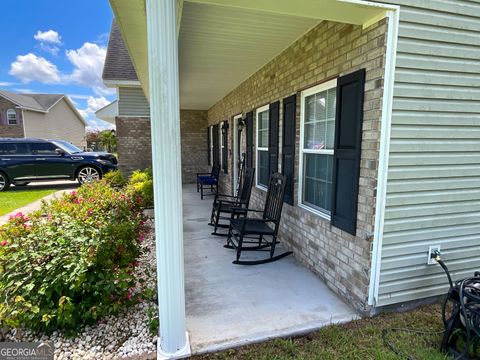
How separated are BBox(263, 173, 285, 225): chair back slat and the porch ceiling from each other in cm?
169

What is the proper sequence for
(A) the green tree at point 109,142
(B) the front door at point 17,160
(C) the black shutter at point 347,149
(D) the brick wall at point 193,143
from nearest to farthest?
1. (C) the black shutter at point 347,149
2. (B) the front door at point 17,160
3. (D) the brick wall at point 193,143
4. (A) the green tree at point 109,142

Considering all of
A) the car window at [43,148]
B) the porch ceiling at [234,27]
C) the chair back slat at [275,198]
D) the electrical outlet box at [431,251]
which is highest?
the porch ceiling at [234,27]

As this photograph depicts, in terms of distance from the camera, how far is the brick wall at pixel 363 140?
82.2 inches

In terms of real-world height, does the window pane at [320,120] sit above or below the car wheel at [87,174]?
above

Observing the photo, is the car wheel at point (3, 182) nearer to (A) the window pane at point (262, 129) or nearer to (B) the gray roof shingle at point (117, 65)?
(B) the gray roof shingle at point (117, 65)

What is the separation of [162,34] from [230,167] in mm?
5312

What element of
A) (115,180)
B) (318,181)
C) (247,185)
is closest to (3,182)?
(115,180)

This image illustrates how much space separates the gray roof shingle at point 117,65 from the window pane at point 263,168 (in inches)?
239

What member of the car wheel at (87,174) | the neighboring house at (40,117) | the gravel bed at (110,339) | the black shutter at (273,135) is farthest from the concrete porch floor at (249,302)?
the neighboring house at (40,117)

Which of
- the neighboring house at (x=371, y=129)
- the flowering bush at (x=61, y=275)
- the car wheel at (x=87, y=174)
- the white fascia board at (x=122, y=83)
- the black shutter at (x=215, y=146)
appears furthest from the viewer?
the car wheel at (x=87, y=174)

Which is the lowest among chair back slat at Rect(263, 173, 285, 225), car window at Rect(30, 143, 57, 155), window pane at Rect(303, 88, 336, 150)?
chair back slat at Rect(263, 173, 285, 225)

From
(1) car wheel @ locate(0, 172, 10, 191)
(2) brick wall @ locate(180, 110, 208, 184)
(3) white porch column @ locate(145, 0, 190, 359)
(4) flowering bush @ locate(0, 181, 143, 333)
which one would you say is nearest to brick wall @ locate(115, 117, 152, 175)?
(2) brick wall @ locate(180, 110, 208, 184)

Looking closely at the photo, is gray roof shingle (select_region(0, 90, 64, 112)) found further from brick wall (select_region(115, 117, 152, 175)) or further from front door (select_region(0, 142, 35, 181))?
brick wall (select_region(115, 117, 152, 175))

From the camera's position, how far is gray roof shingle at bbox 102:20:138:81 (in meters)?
8.73
